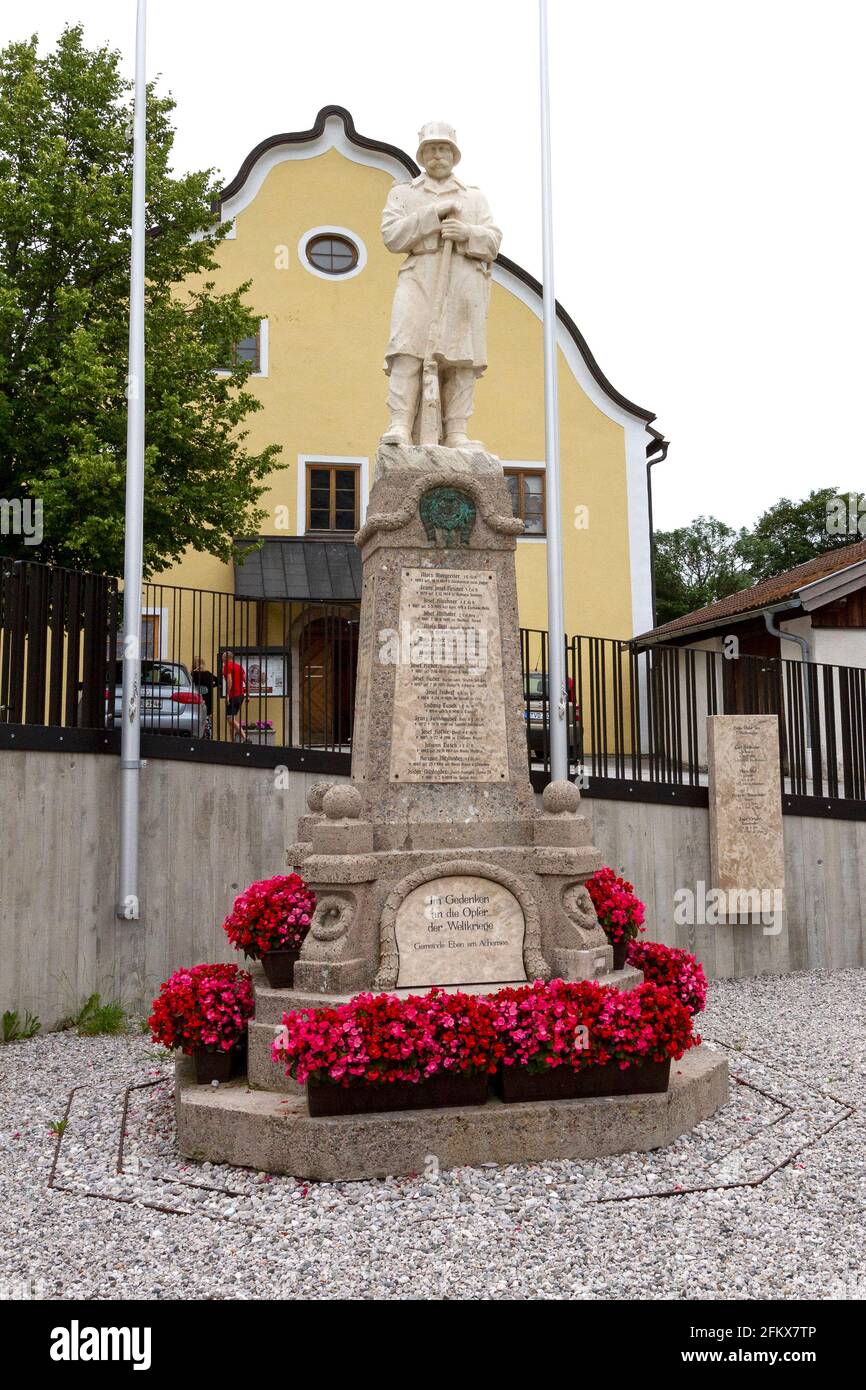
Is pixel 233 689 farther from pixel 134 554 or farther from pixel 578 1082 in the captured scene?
pixel 578 1082

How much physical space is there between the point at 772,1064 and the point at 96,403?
33.3 ft

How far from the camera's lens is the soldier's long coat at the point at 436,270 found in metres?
6.18

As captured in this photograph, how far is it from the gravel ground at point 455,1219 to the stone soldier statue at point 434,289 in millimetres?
4027

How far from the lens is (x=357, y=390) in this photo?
19.6 metres

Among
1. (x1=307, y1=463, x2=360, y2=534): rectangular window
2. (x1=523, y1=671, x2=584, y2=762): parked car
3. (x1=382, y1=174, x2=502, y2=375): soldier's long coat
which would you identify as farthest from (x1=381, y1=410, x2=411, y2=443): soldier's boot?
(x1=307, y1=463, x2=360, y2=534): rectangular window

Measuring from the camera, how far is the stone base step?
4492 mm

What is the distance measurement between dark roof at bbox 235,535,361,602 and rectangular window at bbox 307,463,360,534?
0.89 meters

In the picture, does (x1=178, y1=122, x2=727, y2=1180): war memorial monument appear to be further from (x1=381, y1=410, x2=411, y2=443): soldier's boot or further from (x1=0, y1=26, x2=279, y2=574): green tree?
(x1=0, y1=26, x2=279, y2=574): green tree

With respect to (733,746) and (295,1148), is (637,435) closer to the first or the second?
(733,746)

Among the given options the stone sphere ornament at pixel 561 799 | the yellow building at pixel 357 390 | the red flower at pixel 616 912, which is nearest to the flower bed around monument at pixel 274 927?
the stone sphere ornament at pixel 561 799

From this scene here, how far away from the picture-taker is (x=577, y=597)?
2019 centimetres

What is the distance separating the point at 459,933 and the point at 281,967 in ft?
3.12

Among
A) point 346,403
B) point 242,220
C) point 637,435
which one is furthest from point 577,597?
point 242,220

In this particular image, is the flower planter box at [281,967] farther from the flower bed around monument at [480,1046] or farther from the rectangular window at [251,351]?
the rectangular window at [251,351]
